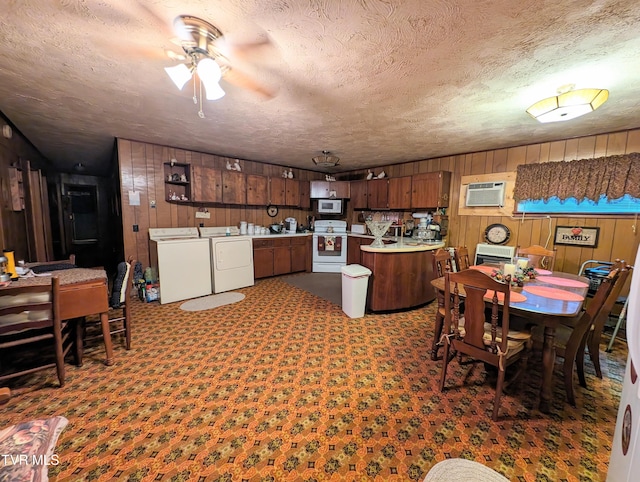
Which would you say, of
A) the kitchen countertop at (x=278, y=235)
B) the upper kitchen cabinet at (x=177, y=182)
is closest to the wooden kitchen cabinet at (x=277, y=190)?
the kitchen countertop at (x=278, y=235)

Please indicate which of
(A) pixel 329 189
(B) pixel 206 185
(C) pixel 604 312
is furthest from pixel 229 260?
(C) pixel 604 312

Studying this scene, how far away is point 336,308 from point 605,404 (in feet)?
8.69

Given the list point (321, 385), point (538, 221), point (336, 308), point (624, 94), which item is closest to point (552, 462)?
point (321, 385)

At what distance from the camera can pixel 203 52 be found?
1620 millimetres

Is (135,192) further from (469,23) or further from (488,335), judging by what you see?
(488,335)

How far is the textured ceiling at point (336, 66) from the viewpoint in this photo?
4.56 ft

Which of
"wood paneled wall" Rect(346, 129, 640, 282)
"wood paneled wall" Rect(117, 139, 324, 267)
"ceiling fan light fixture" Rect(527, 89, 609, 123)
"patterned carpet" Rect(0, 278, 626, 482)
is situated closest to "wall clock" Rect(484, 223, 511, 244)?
"wood paneled wall" Rect(346, 129, 640, 282)

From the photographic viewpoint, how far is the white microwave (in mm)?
6297

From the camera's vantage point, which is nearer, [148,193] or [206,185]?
[148,193]

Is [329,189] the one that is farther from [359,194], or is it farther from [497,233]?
[497,233]

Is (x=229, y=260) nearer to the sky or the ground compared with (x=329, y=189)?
nearer to the ground

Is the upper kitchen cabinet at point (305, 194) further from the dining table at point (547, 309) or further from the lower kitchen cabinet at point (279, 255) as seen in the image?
the dining table at point (547, 309)

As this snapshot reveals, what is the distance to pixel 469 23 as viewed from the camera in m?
1.46

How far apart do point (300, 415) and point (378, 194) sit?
477 centimetres
